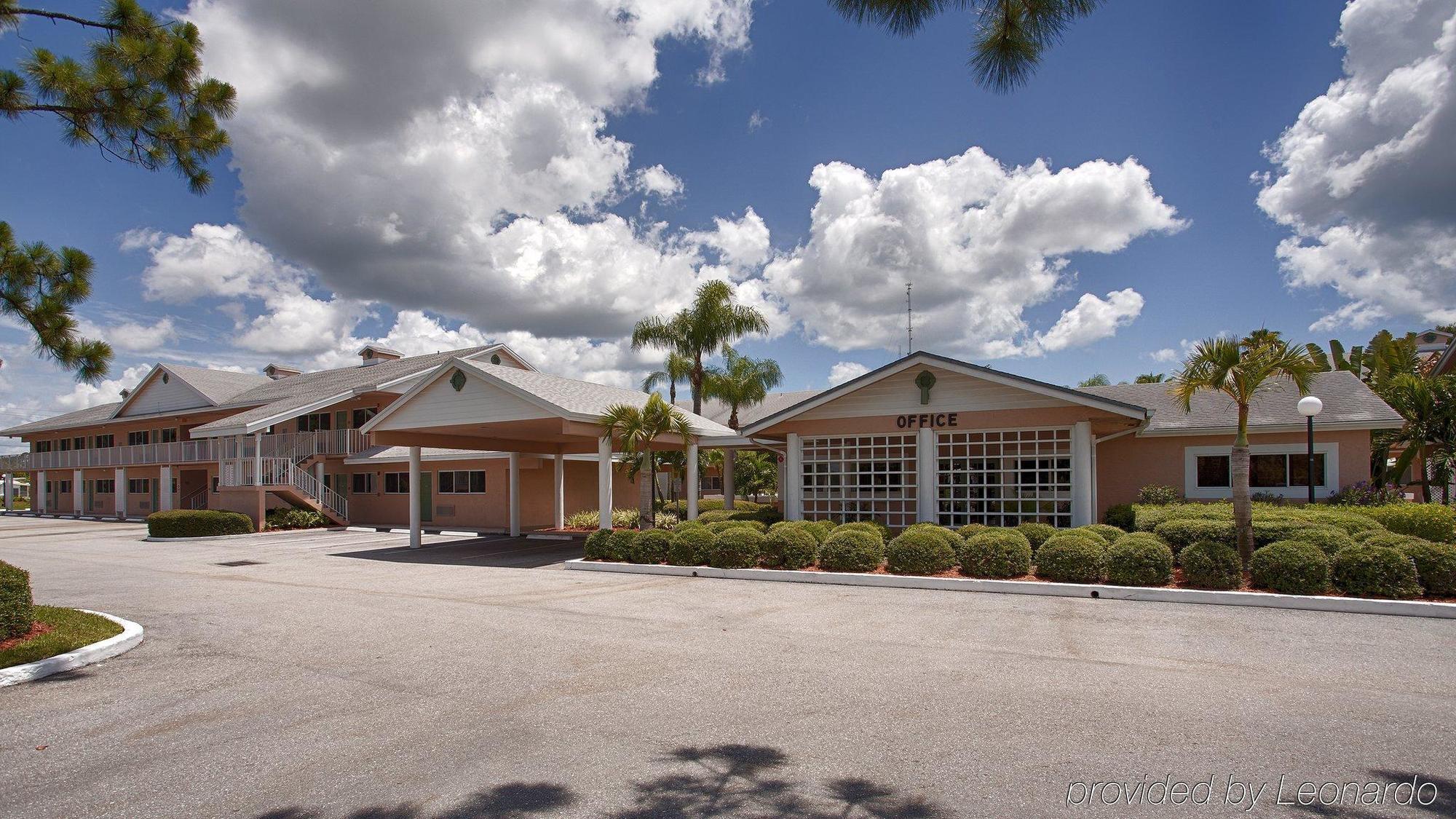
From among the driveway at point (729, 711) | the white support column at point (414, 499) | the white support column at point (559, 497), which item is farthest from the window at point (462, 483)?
the driveway at point (729, 711)

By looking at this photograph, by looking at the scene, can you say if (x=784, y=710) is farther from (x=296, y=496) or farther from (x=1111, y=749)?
(x=296, y=496)

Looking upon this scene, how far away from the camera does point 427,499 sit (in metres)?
30.5

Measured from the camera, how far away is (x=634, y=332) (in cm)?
3206

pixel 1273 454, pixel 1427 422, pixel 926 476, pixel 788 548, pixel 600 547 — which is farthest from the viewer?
pixel 1427 422

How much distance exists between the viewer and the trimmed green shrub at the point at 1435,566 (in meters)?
9.95

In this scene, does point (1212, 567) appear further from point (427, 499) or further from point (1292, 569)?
point (427, 499)

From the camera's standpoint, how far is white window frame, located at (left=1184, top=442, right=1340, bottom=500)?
20750 mm

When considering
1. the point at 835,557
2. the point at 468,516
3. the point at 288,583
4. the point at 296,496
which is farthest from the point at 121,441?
the point at 835,557

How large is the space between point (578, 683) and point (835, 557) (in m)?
7.32

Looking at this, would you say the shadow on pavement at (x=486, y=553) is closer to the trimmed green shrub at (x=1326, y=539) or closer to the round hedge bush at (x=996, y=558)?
the round hedge bush at (x=996, y=558)

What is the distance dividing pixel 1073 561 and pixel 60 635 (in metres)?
12.7

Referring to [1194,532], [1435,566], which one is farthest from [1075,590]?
[1435,566]

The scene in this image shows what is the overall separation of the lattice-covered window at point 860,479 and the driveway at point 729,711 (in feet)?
22.7

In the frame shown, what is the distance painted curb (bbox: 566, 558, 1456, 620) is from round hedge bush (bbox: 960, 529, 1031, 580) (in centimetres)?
22
